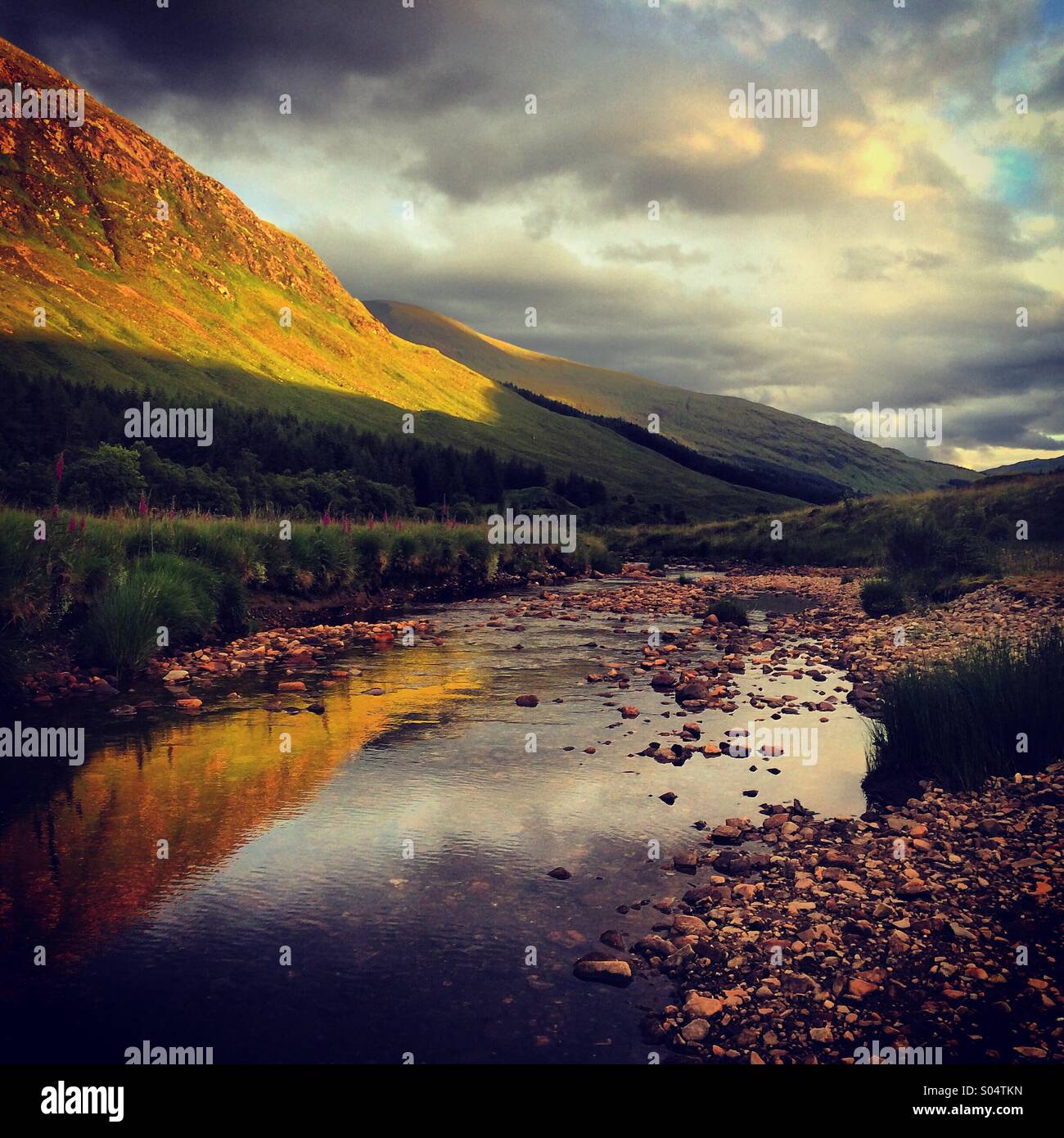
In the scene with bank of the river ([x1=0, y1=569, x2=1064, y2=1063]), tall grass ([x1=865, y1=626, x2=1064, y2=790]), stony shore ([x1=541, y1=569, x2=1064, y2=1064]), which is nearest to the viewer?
stony shore ([x1=541, y1=569, x2=1064, y2=1064])

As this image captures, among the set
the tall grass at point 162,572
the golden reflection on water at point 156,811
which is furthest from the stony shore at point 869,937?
the tall grass at point 162,572

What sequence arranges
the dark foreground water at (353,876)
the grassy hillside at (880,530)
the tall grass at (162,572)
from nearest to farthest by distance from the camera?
1. the dark foreground water at (353,876)
2. the tall grass at (162,572)
3. the grassy hillside at (880,530)

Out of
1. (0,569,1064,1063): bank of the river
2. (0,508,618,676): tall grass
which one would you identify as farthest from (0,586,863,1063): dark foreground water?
(0,508,618,676): tall grass

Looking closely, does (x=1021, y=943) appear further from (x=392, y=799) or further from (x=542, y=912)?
(x=392, y=799)

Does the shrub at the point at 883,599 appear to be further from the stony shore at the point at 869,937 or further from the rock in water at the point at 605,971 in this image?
the rock in water at the point at 605,971

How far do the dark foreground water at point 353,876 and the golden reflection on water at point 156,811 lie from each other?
36 millimetres

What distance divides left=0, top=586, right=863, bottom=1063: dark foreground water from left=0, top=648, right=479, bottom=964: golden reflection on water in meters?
0.04

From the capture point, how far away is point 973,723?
9195mm

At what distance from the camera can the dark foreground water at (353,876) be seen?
5203 millimetres

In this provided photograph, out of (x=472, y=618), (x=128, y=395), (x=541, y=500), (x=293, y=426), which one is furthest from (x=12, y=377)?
(x=472, y=618)

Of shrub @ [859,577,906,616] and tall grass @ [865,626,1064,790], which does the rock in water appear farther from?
shrub @ [859,577,906,616]

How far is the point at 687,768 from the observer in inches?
421

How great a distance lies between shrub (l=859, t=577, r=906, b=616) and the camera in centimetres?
2438
